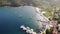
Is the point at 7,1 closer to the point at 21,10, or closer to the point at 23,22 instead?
the point at 21,10

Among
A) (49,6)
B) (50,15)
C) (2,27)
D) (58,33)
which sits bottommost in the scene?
(58,33)

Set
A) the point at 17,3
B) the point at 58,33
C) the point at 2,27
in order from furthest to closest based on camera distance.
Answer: the point at 17,3 → the point at 2,27 → the point at 58,33

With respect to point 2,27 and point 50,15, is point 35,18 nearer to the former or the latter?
point 50,15

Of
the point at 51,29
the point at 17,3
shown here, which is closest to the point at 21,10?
the point at 17,3

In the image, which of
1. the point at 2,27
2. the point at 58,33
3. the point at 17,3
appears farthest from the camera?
the point at 17,3

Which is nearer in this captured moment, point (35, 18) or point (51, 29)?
point (51, 29)

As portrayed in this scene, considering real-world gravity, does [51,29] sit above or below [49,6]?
below

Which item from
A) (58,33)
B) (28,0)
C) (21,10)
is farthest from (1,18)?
(58,33)
